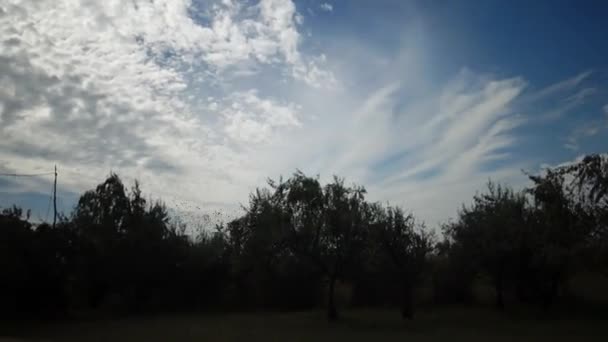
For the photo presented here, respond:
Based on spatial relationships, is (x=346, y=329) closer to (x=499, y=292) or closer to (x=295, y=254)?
(x=295, y=254)

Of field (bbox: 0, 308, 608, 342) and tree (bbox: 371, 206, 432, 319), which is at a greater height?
tree (bbox: 371, 206, 432, 319)

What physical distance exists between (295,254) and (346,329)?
705 cm

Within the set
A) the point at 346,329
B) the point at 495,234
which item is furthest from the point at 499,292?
the point at 346,329

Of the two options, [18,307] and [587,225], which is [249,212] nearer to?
[18,307]

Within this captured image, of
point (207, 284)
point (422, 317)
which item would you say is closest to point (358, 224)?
point (422, 317)

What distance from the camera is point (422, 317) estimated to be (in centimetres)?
2892

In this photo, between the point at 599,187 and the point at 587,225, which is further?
the point at 587,225

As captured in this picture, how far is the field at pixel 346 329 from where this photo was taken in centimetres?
2077

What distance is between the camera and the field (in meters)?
20.8

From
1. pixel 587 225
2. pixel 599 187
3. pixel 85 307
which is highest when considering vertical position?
pixel 599 187

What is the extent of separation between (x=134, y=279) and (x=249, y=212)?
40.3 ft

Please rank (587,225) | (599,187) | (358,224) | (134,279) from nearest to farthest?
(599,187) → (587,225) → (358,224) → (134,279)

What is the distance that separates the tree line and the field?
2717 mm

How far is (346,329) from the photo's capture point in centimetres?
2412
